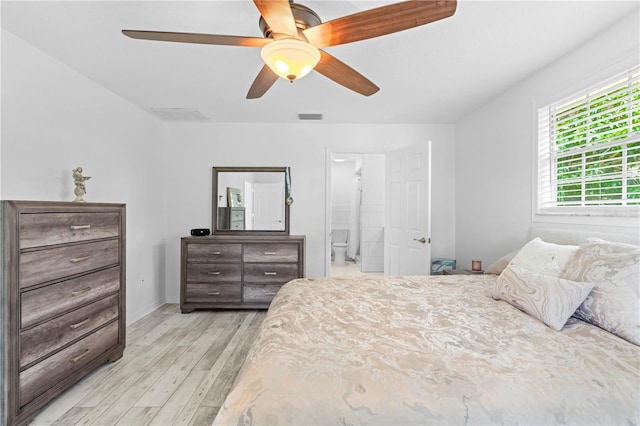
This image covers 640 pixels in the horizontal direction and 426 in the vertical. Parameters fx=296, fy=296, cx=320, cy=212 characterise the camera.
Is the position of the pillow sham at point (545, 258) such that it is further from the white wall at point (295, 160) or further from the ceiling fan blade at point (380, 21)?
the white wall at point (295, 160)

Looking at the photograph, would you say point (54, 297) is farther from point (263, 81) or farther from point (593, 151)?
point (593, 151)

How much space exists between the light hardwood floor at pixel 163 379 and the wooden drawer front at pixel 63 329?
0.39m

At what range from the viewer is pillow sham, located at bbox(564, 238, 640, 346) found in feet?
4.23

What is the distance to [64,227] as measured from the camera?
1.92m

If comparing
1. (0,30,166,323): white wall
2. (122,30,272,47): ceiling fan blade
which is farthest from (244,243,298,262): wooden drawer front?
(122,30,272,47): ceiling fan blade

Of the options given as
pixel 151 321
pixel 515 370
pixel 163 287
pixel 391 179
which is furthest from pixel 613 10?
pixel 163 287

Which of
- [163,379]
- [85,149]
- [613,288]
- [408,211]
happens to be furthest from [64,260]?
[408,211]

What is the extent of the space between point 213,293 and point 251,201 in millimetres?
1289

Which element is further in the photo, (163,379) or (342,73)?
(163,379)

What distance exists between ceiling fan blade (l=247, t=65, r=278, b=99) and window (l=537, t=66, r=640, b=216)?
2198 millimetres

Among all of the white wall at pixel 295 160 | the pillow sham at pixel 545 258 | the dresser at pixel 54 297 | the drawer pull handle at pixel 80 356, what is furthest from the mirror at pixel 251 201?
the pillow sham at pixel 545 258

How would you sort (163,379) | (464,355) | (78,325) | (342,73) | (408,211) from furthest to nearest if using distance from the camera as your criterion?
(408,211)
(163,379)
(78,325)
(342,73)
(464,355)

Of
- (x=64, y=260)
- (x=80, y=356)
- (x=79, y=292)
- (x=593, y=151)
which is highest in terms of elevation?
(x=593, y=151)

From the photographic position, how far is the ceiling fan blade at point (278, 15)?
121cm
